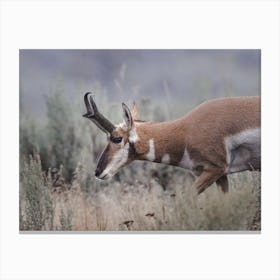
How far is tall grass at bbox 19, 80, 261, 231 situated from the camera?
889 cm

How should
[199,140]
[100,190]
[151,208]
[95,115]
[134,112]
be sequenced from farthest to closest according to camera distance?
[100,190]
[151,208]
[134,112]
[95,115]
[199,140]

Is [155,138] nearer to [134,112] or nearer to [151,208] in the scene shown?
[134,112]

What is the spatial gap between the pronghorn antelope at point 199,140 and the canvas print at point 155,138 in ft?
0.03

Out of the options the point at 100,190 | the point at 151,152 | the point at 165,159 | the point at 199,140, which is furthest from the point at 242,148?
the point at 100,190

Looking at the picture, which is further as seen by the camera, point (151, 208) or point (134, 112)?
point (151, 208)

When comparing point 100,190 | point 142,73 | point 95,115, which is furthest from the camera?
point 100,190

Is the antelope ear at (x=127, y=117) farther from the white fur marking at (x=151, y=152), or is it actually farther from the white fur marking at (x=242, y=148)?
the white fur marking at (x=242, y=148)

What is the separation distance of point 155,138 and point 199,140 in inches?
18.0

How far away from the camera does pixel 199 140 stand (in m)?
9.07

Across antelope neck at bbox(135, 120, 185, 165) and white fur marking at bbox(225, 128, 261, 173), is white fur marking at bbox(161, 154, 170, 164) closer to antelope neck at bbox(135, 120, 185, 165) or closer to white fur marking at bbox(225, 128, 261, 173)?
antelope neck at bbox(135, 120, 185, 165)

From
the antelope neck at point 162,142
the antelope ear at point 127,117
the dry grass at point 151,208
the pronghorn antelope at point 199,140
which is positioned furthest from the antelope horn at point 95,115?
the dry grass at point 151,208
